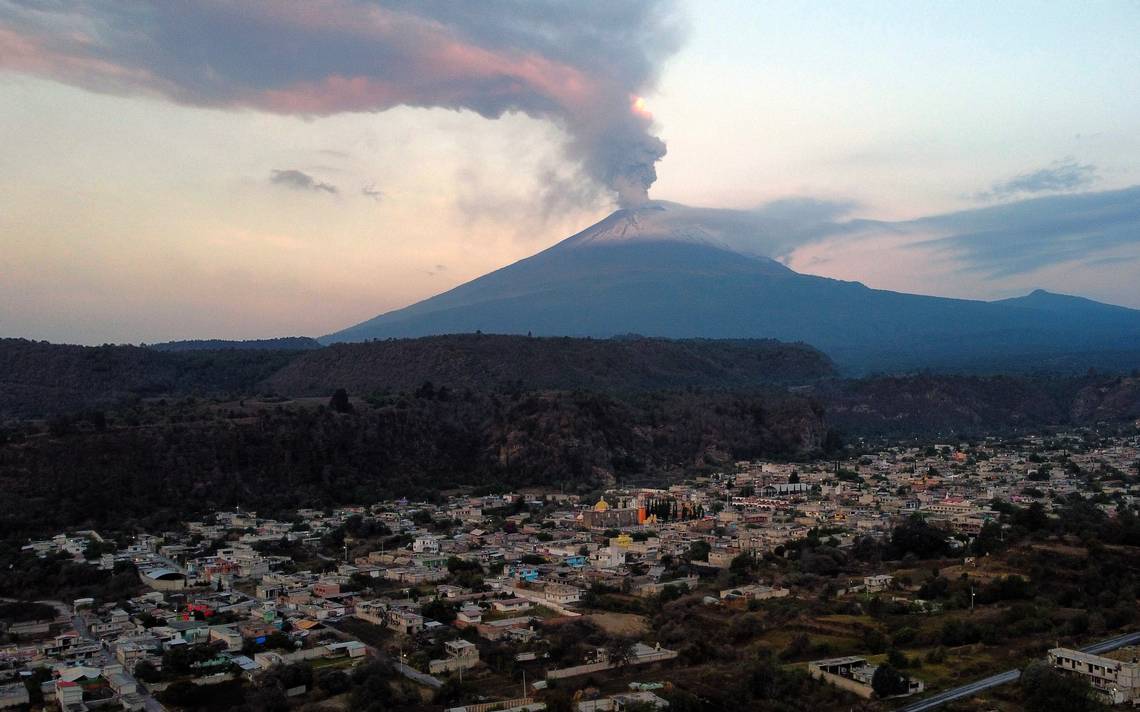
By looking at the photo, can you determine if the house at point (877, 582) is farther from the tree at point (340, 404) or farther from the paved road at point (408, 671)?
the tree at point (340, 404)

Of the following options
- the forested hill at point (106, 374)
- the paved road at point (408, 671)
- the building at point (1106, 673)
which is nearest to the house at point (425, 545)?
the paved road at point (408, 671)

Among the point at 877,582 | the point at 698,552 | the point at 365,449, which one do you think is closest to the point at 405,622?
the point at 698,552

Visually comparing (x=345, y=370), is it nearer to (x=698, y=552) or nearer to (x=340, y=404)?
(x=340, y=404)

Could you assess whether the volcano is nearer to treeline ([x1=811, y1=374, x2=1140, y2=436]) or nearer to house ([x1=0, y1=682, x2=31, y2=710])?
treeline ([x1=811, y1=374, x2=1140, y2=436])

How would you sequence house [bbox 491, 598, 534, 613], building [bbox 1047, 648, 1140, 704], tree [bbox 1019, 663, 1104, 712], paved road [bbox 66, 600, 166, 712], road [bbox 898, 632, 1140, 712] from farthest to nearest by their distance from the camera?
house [bbox 491, 598, 534, 613] < paved road [bbox 66, 600, 166, 712] < road [bbox 898, 632, 1140, 712] < building [bbox 1047, 648, 1140, 704] < tree [bbox 1019, 663, 1104, 712]

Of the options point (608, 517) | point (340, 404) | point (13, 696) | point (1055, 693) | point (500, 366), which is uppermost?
point (500, 366)

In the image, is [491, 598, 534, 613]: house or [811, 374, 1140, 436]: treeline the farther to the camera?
[811, 374, 1140, 436]: treeline

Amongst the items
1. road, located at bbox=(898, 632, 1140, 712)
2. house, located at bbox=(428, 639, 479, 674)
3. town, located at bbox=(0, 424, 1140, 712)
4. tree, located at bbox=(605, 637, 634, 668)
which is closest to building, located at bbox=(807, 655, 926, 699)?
town, located at bbox=(0, 424, 1140, 712)
